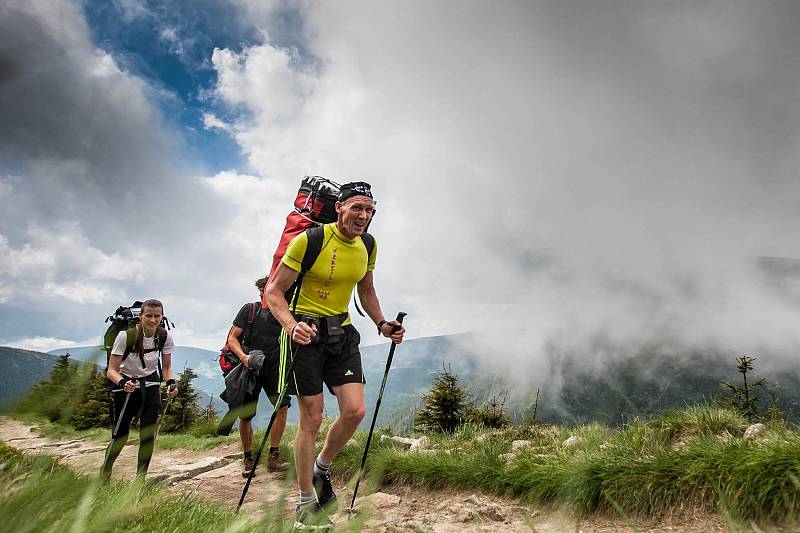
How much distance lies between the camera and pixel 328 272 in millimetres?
5301

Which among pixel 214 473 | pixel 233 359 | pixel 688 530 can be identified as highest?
pixel 233 359

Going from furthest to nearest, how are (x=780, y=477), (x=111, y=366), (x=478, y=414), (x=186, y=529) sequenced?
(x=478, y=414) < (x=111, y=366) < (x=780, y=477) < (x=186, y=529)

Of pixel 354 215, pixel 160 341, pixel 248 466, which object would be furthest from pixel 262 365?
pixel 354 215

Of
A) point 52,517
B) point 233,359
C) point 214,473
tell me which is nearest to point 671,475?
point 52,517

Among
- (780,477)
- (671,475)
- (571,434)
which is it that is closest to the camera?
(780,477)

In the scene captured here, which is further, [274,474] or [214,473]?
[214,473]

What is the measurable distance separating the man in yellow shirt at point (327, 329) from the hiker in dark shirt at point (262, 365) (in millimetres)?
2714

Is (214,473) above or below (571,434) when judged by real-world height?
below

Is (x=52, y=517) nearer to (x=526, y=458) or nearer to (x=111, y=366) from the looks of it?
(x=526, y=458)

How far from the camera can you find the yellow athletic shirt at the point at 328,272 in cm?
515

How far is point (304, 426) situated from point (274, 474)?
3016 millimetres

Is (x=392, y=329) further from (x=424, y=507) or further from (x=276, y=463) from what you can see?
(x=276, y=463)

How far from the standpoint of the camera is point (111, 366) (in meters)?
7.00

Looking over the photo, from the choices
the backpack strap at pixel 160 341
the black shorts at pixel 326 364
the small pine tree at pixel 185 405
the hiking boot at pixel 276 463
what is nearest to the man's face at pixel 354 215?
the black shorts at pixel 326 364
